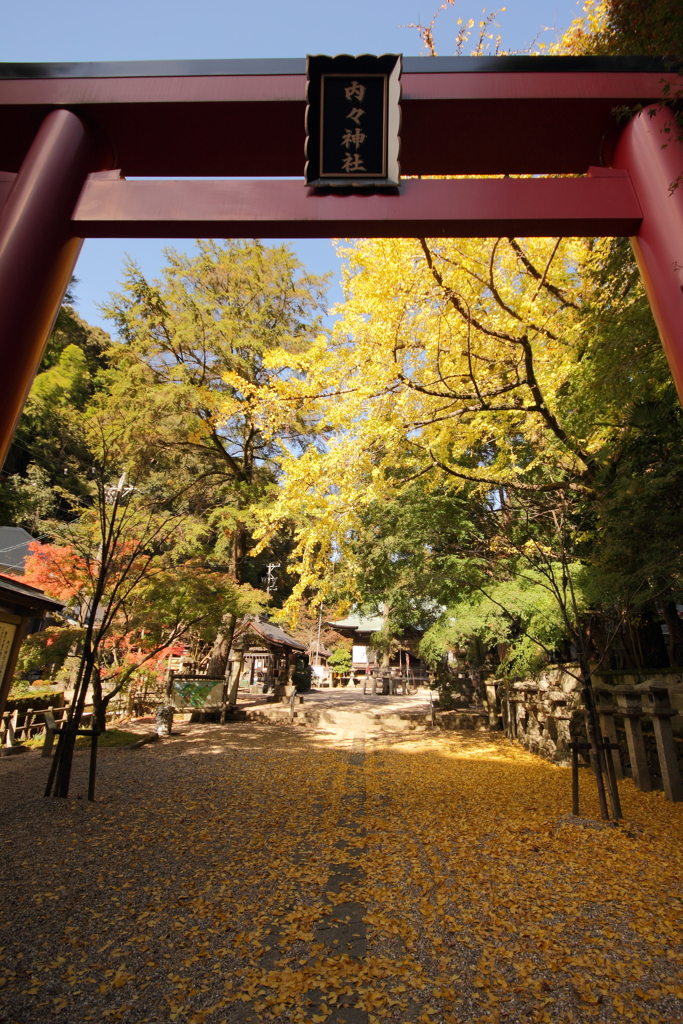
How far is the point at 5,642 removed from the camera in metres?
6.18

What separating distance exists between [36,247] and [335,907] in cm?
438

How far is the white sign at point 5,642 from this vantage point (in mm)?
6068

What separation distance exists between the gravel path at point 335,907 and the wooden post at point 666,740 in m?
0.29

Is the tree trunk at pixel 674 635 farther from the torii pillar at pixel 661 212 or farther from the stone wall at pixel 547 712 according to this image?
the torii pillar at pixel 661 212

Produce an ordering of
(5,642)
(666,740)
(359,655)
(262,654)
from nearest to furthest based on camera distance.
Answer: (666,740)
(5,642)
(262,654)
(359,655)

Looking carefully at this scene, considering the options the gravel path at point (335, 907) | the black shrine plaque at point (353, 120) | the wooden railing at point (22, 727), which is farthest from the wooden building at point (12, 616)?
the black shrine plaque at point (353, 120)

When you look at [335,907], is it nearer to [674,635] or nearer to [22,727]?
[674,635]

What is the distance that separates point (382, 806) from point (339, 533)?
4169 millimetres

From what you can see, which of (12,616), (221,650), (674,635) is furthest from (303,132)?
(221,650)

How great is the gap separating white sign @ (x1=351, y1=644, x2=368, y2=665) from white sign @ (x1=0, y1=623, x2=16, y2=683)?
83.1ft

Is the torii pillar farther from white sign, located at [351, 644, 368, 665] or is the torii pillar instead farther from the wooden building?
white sign, located at [351, 644, 368, 665]

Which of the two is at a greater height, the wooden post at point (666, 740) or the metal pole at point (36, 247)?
the metal pole at point (36, 247)

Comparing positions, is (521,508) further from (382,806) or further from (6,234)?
(6,234)

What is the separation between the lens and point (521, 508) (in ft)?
25.6
